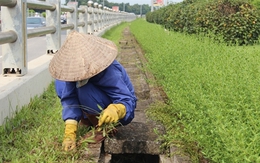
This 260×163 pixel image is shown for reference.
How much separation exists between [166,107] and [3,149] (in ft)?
5.41

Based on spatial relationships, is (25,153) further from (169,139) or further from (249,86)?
(249,86)

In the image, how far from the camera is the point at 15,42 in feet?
A: 13.8

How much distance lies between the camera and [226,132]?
2.19 m

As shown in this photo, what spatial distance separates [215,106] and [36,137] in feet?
4.56

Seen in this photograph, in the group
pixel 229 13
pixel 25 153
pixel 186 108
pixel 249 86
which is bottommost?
pixel 25 153

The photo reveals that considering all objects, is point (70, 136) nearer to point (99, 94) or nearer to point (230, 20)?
point (99, 94)

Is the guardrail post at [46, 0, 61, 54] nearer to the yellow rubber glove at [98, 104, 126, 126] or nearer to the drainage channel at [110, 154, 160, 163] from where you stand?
the drainage channel at [110, 154, 160, 163]

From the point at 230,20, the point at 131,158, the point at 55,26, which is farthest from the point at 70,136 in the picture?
the point at 230,20

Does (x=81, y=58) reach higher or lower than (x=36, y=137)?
higher

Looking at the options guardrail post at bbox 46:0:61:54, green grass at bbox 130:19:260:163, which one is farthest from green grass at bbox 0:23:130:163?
guardrail post at bbox 46:0:61:54

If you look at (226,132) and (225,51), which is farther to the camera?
(225,51)

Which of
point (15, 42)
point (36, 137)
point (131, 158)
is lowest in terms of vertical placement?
point (131, 158)

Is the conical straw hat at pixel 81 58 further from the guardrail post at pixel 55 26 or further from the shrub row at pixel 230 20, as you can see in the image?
A: the shrub row at pixel 230 20

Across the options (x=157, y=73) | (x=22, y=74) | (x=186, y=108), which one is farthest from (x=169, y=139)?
(x=157, y=73)
